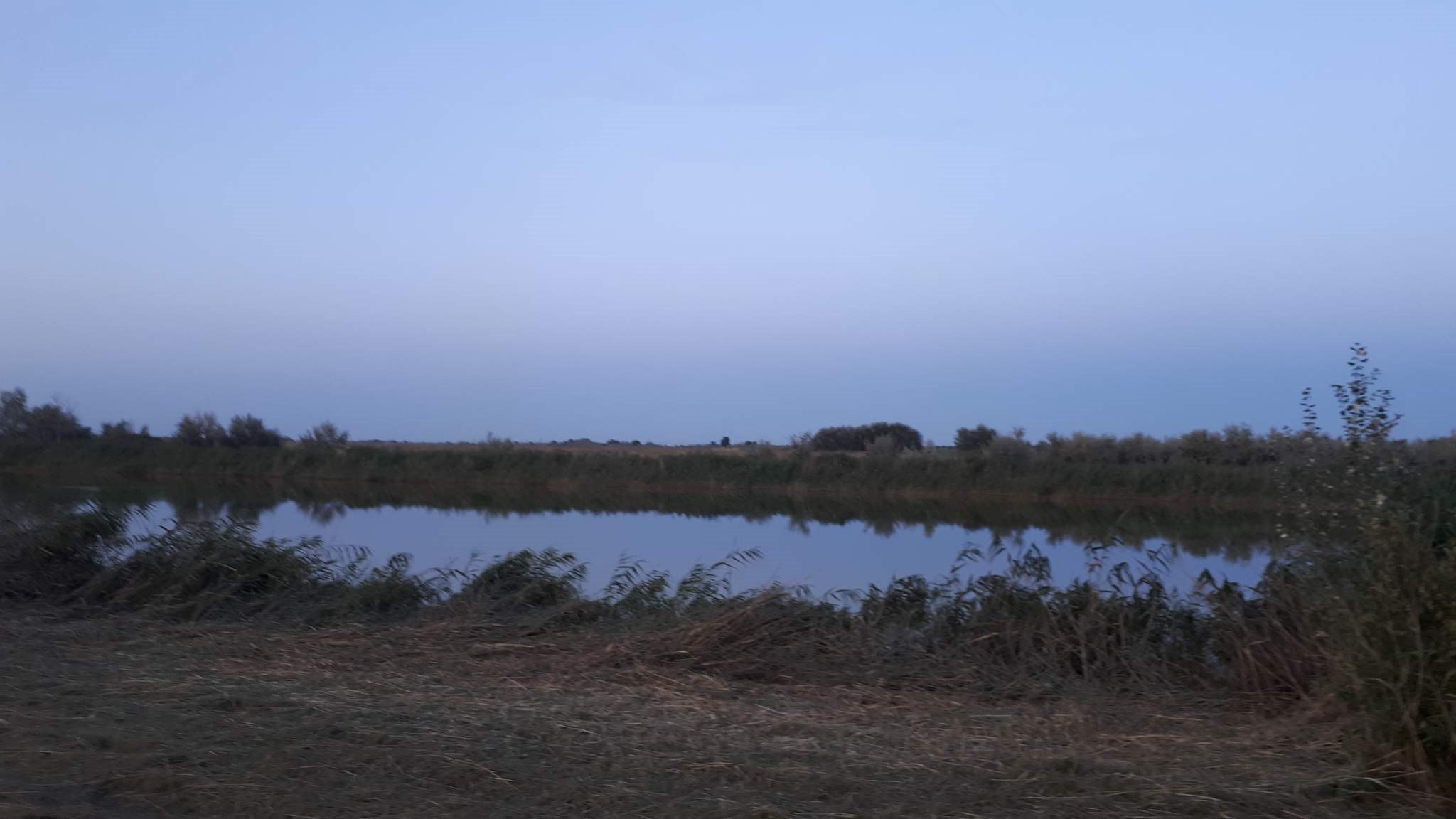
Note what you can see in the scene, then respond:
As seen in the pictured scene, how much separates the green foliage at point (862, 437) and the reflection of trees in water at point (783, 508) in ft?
38.0

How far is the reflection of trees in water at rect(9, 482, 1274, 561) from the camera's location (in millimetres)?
19562

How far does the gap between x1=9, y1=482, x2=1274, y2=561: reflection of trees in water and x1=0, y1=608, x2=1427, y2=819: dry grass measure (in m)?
9.47

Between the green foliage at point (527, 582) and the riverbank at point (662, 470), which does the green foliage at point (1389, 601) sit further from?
the riverbank at point (662, 470)

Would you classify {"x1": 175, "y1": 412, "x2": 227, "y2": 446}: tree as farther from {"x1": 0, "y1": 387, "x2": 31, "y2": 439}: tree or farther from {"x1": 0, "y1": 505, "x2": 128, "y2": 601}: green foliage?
{"x1": 0, "y1": 505, "x2": 128, "y2": 601}: green foliage

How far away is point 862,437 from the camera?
44969 mm

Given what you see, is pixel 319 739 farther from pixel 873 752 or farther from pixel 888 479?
pixel 888 479

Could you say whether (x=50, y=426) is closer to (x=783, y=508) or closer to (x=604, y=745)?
(x=783, y=508)

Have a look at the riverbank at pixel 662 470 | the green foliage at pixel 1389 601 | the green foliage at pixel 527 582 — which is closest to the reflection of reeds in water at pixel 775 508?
the riverbank at pixel 662 470

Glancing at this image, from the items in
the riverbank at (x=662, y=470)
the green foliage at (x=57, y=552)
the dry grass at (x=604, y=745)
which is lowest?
the dry grass at (x=604, y=745)

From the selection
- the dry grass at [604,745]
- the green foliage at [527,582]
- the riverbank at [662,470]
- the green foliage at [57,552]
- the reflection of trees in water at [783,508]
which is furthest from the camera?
the riverbank at [662,470]

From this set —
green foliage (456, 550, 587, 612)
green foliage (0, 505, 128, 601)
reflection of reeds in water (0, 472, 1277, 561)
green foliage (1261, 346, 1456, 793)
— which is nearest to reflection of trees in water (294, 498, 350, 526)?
reflection of reeds in water (0, 472, 1277, 561)

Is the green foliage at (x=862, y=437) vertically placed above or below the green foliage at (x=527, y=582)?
above

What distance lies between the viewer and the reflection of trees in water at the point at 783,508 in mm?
19562

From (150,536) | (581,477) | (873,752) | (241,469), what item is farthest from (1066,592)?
(241,469)
